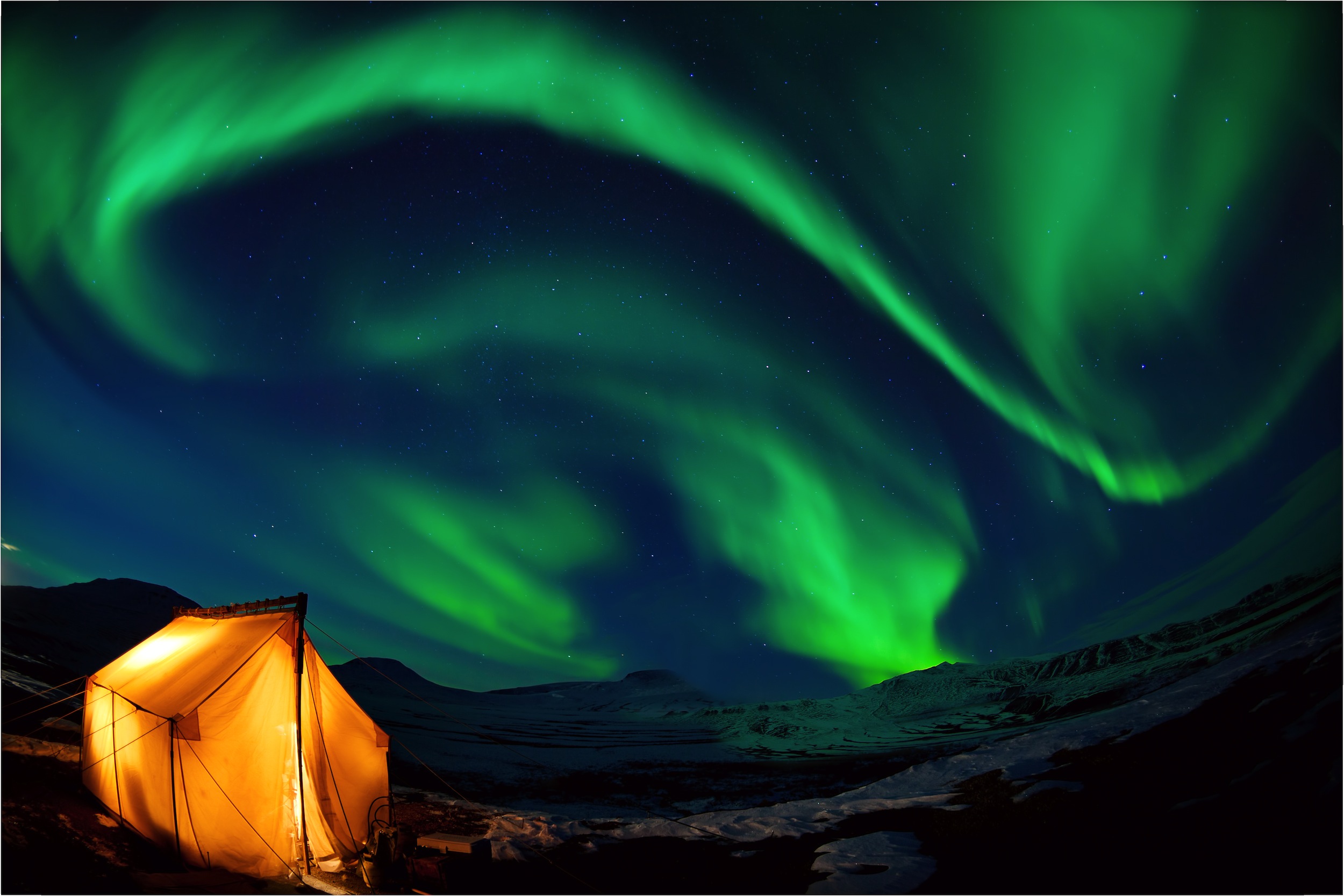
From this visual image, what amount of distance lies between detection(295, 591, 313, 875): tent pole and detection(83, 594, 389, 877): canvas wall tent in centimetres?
2

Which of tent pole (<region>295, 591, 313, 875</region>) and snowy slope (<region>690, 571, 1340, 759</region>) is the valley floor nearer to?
tent pole (<region>295, 591, 313, 875</region>)

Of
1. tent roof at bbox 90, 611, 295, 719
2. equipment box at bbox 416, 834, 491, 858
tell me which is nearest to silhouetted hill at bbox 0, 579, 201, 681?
tent roof at bbox 90, 611, 295, 719

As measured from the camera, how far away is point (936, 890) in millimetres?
9828

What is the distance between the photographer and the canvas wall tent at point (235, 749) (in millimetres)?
8969

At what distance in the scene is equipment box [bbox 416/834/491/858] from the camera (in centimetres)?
904

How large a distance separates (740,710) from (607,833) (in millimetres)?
58804

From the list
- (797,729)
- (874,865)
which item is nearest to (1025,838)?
(874,865)

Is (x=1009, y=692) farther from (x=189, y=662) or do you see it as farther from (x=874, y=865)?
(x=189, y=662)

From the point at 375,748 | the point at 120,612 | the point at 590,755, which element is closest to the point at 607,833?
the point at 375,748

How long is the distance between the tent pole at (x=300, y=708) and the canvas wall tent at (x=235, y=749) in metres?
0.02

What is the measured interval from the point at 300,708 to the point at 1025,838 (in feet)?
46.5

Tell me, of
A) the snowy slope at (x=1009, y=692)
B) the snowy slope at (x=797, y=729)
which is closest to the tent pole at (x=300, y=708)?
the snowy slope at (x=797, y=729)

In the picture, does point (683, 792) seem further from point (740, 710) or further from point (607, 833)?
point (740, 710)

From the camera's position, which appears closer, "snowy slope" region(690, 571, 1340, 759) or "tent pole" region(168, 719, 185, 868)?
"tent pole" region(168, 719, 185, 868)
